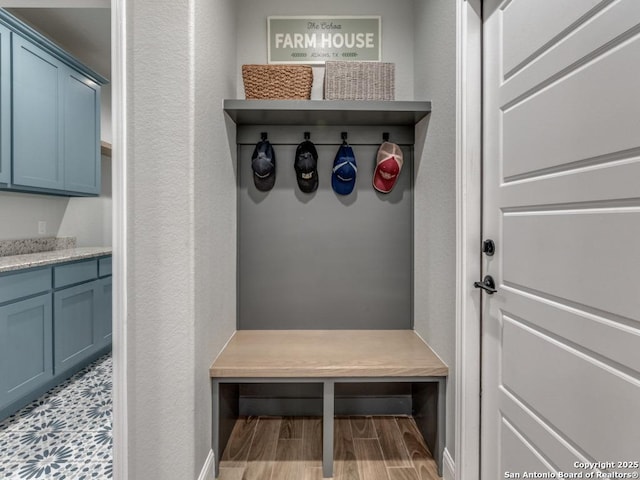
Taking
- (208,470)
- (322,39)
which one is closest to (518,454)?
(208,470)

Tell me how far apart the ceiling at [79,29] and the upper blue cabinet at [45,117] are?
0.05 metres

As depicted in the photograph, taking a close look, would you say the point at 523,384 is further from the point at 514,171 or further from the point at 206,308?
the point at 206,308

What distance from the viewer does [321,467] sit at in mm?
1694

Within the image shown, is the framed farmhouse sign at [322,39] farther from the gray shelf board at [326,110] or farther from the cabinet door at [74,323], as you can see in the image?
the cabinet door at [74,323]

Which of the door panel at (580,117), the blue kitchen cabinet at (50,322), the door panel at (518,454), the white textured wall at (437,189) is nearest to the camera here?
the door panel at (580,117)

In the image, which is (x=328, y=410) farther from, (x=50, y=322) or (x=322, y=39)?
(x=322, y=39)

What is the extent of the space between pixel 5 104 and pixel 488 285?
7.64 ft

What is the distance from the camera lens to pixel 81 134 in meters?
1.69

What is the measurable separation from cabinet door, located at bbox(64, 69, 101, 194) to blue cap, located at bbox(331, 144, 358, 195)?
1237 millimetres

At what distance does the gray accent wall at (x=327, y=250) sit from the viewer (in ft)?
6.94

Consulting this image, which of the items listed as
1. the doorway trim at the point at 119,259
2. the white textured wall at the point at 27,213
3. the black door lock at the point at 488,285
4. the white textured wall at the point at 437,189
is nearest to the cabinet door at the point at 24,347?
the white textured wall at the point at 27,213

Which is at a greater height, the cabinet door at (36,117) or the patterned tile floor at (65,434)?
the cabinet door at (36,117)

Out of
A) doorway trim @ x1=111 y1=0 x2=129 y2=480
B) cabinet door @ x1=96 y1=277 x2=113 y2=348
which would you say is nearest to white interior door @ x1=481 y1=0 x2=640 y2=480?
doorway trim @ x1=111 y1=0 x2=129 y2=480

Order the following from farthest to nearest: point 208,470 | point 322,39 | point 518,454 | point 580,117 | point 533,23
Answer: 1. point 322,39
2. point 208,470
3. point 518,454
4. point 533,23
5. point 580,117
